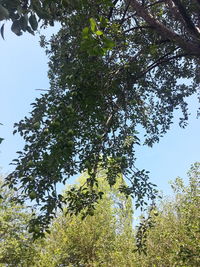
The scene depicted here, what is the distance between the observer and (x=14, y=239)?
14.1 m

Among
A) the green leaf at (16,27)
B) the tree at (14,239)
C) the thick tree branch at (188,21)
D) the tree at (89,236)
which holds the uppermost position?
the thick tree branch at (188,21)

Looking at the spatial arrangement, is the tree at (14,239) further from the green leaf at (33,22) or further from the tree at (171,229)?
the green leaf at (33,22)

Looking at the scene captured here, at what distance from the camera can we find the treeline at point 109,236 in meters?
12.5

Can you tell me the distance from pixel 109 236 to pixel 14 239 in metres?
8.46

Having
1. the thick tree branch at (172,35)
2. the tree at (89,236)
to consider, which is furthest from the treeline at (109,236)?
the thick tree branch at (172,35)

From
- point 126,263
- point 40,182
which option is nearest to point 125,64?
point 40,182

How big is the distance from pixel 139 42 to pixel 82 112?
4.38m

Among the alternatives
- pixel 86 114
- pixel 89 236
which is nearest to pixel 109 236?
pixel 89 236

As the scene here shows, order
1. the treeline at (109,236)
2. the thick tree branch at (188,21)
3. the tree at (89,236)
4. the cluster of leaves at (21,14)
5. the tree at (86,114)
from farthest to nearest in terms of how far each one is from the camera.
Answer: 1. the tree at (89,236)
2. the treeline at (109,236)
3. the thick tree branch at (188,21)
4. the tree at (86,114)
5. the cluster of leaves at (21,14)

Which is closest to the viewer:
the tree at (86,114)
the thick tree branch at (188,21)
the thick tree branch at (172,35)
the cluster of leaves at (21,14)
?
the cluster of leaves at (21,14)

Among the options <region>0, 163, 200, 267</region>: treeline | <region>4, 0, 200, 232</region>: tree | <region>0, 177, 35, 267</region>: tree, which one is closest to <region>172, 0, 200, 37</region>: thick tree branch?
<region>4, 0, 200, 232</region>: tree

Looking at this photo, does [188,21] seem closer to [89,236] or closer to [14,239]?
[14,239]

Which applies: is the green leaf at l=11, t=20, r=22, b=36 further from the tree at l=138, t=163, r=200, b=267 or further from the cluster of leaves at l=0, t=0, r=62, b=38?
the tree at l=138, t=163, r=200, b=267

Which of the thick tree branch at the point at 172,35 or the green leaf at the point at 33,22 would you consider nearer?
the green leaf at the point at 33,22
